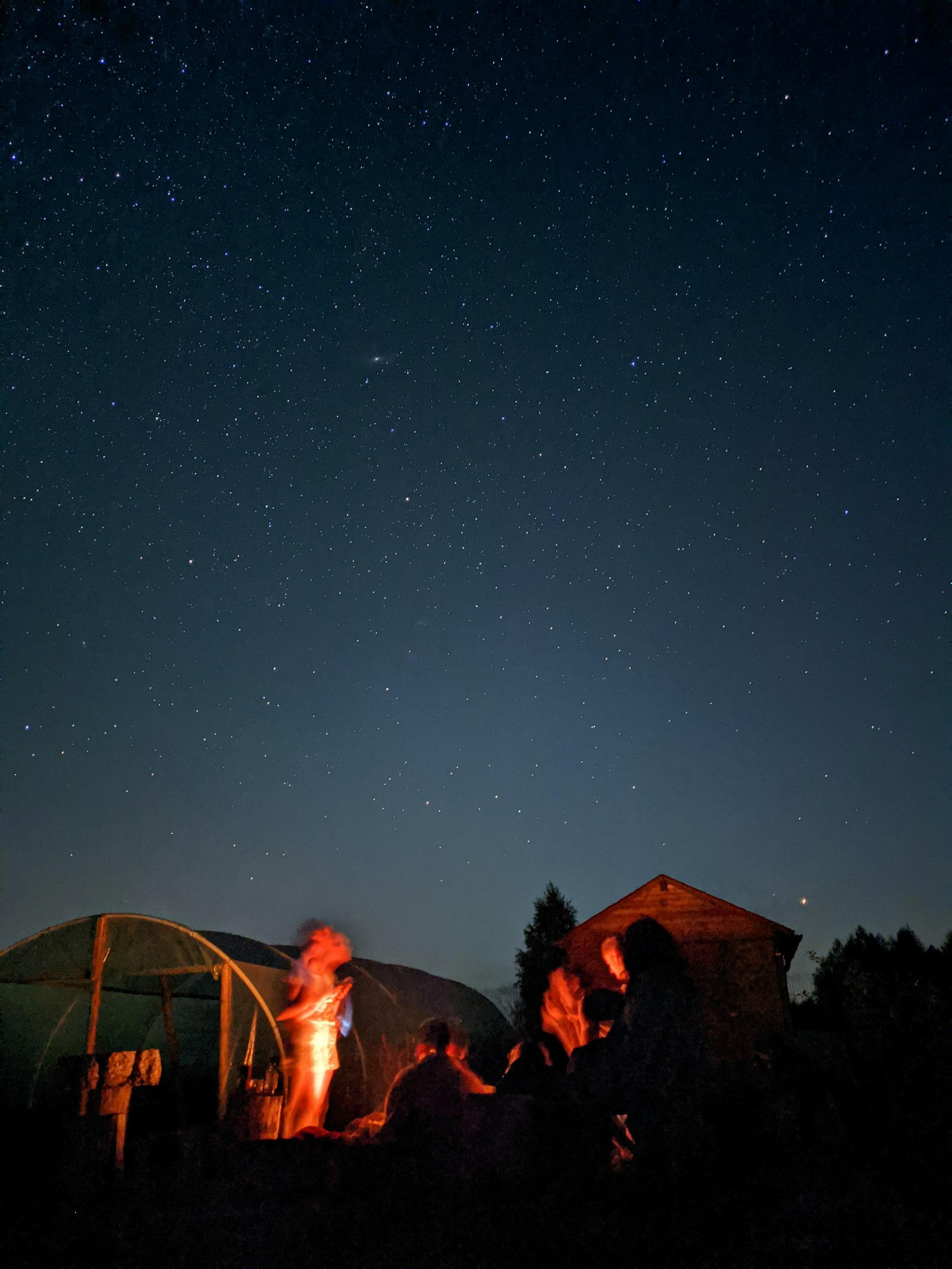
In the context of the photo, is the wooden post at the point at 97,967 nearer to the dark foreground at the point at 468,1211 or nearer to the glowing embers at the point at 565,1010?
the dark foreground at the point at 468,1211

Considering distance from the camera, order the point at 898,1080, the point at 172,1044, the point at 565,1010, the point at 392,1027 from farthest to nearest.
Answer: the point at 392,1027
the point at 172,1044
the point at 565,1010
the point at 898,1080

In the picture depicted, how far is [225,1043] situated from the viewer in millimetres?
13086

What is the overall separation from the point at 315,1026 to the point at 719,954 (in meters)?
8.88

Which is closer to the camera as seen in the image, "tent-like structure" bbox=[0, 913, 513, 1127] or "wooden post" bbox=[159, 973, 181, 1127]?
"tent-like structure" bbox=[0, 913, 513, 1127]

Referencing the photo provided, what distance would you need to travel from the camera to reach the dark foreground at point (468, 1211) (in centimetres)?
608

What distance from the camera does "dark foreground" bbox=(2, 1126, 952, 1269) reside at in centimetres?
608

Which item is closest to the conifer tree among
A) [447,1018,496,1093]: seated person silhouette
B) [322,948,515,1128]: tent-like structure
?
[322,948,515,1128]: tent-like structure

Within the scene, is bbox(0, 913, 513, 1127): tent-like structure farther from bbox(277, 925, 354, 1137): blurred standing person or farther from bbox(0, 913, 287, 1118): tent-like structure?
bbox(277, 925, 354, 1137): blurred standing person

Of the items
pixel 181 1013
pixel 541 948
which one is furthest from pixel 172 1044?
pixel 541 948

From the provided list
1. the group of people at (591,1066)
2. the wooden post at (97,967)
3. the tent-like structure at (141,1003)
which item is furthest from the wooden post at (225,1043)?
the wooden post at (97,967)

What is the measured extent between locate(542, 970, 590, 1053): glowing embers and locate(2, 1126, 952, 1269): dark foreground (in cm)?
564

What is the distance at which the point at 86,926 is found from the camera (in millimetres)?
14133

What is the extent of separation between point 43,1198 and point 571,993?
8.51m

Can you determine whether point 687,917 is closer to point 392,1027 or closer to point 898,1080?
point 898,1080
